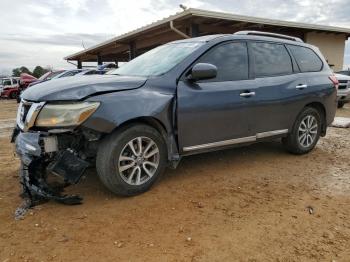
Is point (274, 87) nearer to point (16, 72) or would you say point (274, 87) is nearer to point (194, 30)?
point (194, 30)

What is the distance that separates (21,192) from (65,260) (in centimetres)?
A: 152

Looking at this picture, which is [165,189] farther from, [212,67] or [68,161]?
[212,67]

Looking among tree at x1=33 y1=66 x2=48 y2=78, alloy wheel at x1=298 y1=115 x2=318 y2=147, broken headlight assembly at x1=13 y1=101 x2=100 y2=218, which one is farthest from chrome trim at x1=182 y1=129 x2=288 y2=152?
tree at x1=33 y1=66 x2=48 y2=78

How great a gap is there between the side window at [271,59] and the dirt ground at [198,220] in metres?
1.35

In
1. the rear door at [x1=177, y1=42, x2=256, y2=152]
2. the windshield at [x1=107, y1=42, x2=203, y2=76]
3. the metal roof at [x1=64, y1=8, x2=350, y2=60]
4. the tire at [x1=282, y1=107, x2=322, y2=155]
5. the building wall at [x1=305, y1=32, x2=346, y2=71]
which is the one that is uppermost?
the metal roof at [x1=64, y1=8, x2=350, y2=60]

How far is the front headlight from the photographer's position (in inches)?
126

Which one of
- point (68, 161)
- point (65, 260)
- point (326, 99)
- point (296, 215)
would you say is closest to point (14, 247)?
point (65, 260)

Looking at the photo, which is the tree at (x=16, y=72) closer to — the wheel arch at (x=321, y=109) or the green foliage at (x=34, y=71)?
the green foliage at (x=34, y=71)

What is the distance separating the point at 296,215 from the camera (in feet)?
10.6

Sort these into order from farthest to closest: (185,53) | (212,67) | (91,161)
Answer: (185,53) → (212,67) → (91,161)

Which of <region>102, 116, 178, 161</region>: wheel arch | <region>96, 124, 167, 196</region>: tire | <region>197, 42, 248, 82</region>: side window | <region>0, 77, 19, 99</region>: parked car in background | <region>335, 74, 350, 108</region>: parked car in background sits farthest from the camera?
<region>0, 77, 19, 99</region>: parked car in background

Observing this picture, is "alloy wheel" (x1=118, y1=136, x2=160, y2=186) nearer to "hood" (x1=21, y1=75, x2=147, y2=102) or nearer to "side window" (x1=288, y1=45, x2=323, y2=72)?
"hood" (x1=21, y1=75, x2=147, y2=102)

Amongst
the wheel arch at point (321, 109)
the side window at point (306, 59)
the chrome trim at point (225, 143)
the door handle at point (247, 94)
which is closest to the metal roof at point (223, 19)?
the side window at point (306, 59)

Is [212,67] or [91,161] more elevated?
[212,67]
